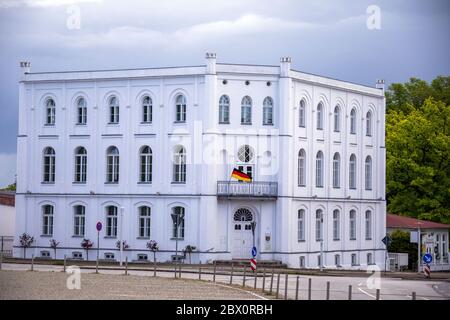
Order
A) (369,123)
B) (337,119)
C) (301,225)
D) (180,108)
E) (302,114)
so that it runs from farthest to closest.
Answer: (369,123) → (337,119) → (302,114) → (301,225) → (180,108)

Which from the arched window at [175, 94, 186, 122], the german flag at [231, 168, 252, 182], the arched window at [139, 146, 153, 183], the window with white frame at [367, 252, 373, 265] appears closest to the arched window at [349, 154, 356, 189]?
the window with white frame at [367, 252, 373, 265]

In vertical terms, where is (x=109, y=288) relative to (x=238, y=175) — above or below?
below

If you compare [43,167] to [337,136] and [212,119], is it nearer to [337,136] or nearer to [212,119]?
[212,119]

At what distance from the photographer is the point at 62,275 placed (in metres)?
53.4

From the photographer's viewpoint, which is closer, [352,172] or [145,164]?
[145,164]

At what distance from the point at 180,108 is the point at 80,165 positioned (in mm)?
8162

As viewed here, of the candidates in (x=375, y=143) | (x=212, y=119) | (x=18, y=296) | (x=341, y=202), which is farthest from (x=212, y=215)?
(x=18, y=296)

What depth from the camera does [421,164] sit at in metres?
85.9

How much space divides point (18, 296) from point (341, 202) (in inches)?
1584

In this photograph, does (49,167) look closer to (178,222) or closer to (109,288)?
(178,222)

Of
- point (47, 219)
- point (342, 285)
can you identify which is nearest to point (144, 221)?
point (47, 219)

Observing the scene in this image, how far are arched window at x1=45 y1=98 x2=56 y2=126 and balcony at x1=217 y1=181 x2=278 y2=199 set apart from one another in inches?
507

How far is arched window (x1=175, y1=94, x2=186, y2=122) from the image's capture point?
71.1 metres

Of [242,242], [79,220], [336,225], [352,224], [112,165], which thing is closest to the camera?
[242,242]
